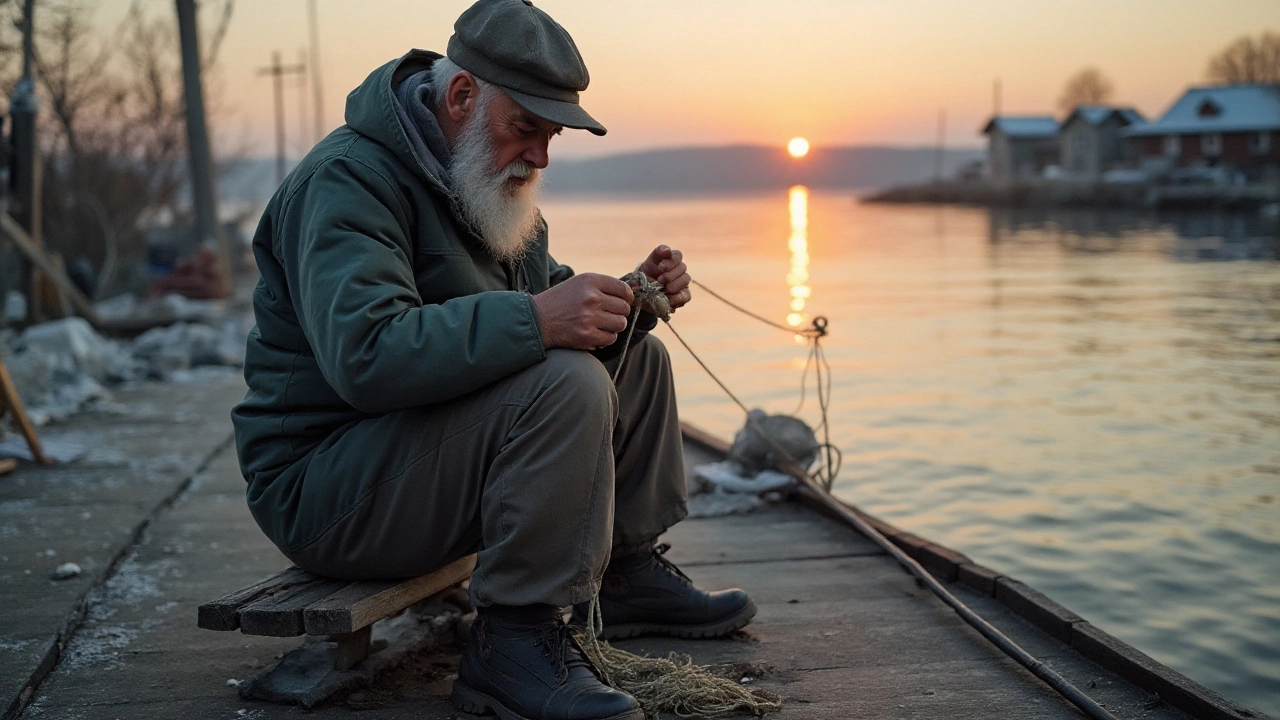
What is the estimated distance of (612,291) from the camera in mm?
2393

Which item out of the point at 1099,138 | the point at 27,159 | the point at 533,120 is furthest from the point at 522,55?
the point at 1099,138

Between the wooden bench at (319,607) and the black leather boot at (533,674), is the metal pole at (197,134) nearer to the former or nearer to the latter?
the wooden bench at (319,607)

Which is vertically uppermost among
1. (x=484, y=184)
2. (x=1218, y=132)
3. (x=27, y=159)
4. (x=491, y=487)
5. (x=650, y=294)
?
(x=1218, y=132)

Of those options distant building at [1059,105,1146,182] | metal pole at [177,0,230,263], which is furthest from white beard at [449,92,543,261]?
distant building at [1059,105,1146,182]

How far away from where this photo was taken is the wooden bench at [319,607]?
2.42 meters

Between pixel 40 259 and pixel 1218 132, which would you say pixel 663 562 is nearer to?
pixel 40 259

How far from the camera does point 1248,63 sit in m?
80.9

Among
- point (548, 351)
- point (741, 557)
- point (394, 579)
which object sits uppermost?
point (548, 351)

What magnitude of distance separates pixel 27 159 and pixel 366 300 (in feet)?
27.5

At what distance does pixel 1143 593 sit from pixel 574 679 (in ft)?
11.6

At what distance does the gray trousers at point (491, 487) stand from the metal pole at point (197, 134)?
1110cm

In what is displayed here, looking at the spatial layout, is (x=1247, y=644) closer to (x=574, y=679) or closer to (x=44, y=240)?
(x=574, y=679)

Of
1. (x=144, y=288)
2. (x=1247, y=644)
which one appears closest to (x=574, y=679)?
(x=1247, y=644)

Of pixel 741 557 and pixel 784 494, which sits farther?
pixel 784 494
